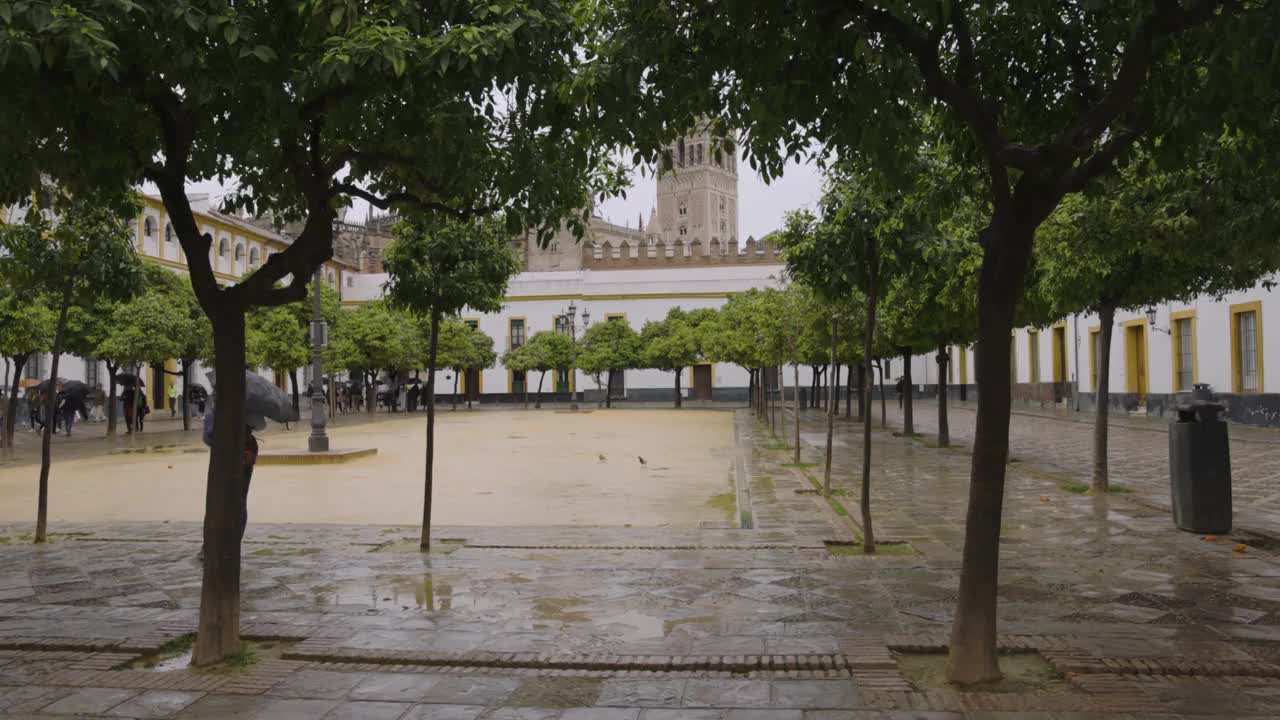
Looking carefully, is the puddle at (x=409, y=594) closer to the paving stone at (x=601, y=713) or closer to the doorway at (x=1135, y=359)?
the paving stone at (x=601, y=713)

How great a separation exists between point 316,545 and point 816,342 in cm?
1626

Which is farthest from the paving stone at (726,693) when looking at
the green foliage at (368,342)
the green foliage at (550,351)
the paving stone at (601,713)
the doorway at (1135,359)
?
the green foliage at (550,351)

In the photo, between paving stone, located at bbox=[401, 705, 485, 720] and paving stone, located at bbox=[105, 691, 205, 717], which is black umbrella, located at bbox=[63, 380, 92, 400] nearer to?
paving stone, located at bbox=[105, 691, 205, 717]

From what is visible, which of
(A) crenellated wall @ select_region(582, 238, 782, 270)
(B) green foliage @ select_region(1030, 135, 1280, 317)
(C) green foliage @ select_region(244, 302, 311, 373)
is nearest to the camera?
(B) green foliage @ select_region(1030, 135, 1280, 317)

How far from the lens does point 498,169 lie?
6520 millimetres

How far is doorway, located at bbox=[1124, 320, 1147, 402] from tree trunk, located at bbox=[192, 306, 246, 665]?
3010 centimetres

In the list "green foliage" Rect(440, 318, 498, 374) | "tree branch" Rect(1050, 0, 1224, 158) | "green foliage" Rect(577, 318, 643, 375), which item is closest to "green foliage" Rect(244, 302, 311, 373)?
"green foliage" Rect(440, 318, 498, 374)

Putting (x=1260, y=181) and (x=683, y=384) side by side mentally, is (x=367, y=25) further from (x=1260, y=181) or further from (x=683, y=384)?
(x=683, y=384)

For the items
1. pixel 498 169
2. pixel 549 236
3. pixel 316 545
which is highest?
pixel 498 169

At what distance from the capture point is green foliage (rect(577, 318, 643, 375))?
50.1m

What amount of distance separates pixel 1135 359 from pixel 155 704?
3163 centimetres

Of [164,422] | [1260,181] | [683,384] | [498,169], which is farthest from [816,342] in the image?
[683,384]

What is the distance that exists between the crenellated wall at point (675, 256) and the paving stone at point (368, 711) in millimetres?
56212

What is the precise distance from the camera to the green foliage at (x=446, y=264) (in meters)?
8.59
